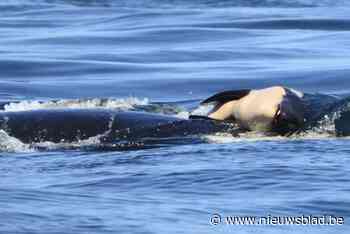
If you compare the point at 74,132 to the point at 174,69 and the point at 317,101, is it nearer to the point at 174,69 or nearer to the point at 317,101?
Answer: the point at 317,101

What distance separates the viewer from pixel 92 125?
1172 centimetres

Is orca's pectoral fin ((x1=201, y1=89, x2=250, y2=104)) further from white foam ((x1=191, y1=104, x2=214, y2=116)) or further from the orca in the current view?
white foam ((x1=191, y1=104, x2=214, y2=116))

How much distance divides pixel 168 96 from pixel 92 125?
4871mm

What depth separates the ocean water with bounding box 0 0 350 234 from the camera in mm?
9000

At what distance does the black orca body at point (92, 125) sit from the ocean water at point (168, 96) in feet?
0.62

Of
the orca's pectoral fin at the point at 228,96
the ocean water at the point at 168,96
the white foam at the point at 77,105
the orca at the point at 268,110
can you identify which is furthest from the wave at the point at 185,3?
the orca at the point at 268,110

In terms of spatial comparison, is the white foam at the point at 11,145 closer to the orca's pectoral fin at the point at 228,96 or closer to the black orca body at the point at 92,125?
the black orca body at the point at 92,125

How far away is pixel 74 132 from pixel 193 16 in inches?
700

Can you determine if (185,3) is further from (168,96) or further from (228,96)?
(228,96)

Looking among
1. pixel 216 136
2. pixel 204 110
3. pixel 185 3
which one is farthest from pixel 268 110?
pixel 185 3

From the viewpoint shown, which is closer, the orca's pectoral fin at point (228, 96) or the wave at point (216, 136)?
the wave at point (216, 136)

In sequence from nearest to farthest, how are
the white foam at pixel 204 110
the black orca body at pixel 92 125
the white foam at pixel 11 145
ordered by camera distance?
Result: the white foam at pixel 11 145 → the black orca body at pixel 92 125 → the white foam at pixel 204 110

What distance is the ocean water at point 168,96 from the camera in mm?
9000

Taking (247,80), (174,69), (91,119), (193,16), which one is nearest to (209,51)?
(174,69)
